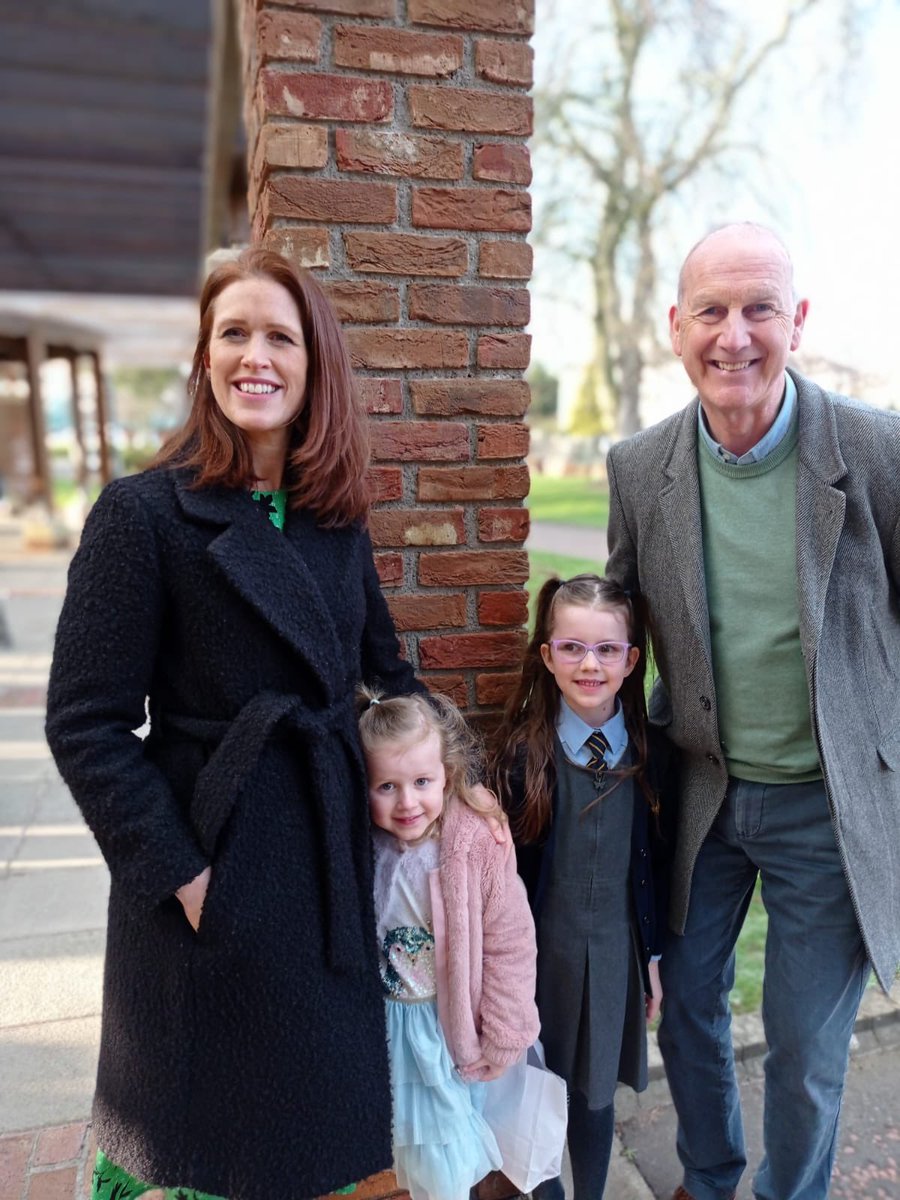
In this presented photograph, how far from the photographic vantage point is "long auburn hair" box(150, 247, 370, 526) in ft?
4.73

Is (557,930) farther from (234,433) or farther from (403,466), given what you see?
(234,433)

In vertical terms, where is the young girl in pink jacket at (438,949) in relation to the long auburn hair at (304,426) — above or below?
below

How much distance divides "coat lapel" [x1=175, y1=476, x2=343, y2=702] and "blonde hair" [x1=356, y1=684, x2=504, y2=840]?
177mm

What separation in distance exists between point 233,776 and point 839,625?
1.19 m

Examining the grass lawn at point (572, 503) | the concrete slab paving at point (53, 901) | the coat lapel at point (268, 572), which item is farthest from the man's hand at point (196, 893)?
the grass lawn at point (572, 503)

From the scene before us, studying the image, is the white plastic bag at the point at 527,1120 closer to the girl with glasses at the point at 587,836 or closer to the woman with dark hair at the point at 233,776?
the girl with glasses at the point at 587,836

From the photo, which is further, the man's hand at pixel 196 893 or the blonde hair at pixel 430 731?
the blonde hair at pixel 430 731

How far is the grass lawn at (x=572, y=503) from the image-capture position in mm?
7458

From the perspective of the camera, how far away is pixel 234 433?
57.6 inches

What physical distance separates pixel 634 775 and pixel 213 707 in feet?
3.08

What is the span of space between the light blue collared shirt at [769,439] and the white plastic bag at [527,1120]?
1305mm

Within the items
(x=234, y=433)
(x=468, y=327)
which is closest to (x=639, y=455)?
(x=468, y=327)

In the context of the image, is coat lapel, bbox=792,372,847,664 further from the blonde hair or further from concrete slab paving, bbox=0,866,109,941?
concrete slab paving, bbox=0,866,109,941

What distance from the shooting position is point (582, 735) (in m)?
1.87
